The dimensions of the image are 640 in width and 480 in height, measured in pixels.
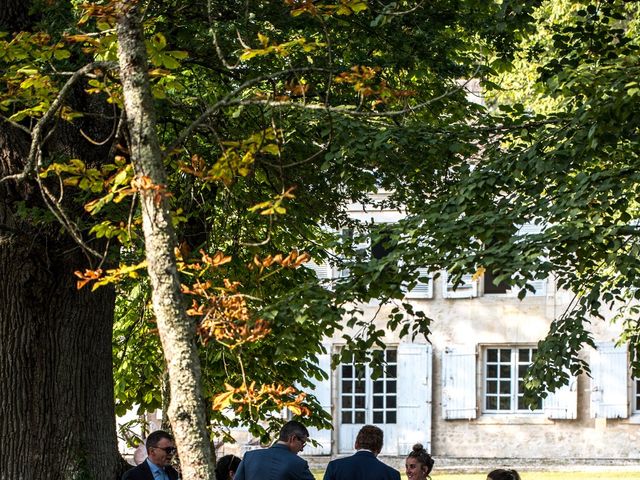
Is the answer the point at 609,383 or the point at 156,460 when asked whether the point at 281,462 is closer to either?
Answer: the point at 156,460

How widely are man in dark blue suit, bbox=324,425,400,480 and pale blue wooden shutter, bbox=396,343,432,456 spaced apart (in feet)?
69.3

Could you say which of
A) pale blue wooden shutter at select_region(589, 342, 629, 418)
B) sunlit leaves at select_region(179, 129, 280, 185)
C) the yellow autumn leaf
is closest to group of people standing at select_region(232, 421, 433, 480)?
the yellow autumn leaf

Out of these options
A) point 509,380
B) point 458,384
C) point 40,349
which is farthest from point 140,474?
point 509,380

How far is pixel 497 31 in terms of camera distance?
12.9 metres

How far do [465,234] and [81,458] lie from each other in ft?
13.7

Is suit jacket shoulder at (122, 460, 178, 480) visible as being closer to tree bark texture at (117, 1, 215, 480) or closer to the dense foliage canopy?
the dense foliage canopy

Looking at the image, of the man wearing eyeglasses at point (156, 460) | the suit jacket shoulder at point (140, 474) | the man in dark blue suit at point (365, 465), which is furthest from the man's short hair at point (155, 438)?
the man in dark blue suit at point (365, 465)

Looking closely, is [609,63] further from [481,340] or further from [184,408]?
[481,340]

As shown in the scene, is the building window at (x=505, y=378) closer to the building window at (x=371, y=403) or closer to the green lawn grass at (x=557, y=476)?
the building window at (x=371, y=403)

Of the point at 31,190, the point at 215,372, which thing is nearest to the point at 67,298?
the point at 31,190

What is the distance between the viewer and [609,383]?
102 ft

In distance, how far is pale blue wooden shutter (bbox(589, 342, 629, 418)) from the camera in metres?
30.9

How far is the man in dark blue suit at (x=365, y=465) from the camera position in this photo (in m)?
10.6

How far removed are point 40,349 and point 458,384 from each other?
2020 cm
